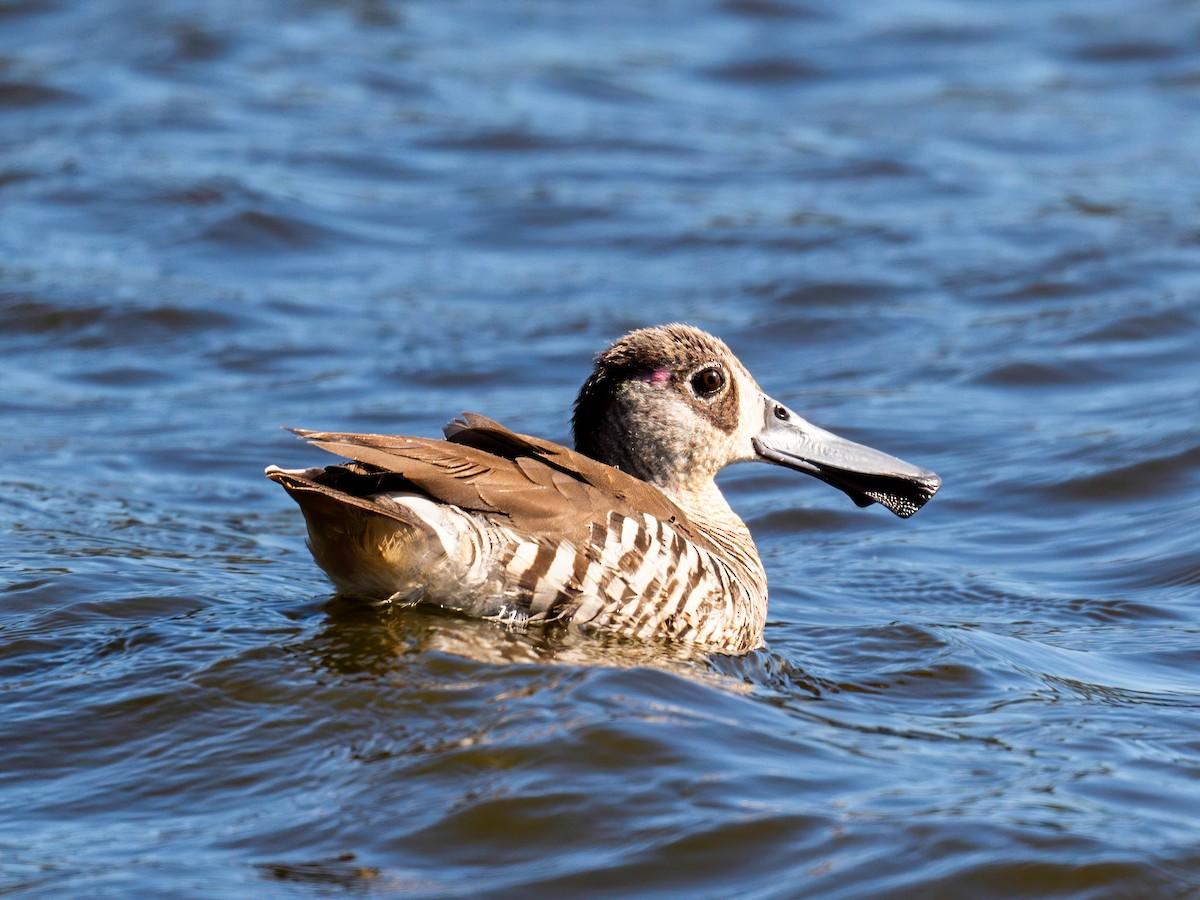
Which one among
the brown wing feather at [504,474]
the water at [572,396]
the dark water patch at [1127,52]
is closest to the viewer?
the water at [572,396]

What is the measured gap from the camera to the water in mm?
4988

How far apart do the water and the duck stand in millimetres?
185

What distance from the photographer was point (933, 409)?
1078 centimetres

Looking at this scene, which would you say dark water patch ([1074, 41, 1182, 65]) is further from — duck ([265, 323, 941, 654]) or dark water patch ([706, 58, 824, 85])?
duck ([265, 323, 941, 654])

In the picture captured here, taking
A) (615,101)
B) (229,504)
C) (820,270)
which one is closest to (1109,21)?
(615,101)

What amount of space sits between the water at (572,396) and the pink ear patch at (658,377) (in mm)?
1118

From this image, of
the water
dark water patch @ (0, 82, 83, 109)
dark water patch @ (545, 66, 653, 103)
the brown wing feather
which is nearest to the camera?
the water

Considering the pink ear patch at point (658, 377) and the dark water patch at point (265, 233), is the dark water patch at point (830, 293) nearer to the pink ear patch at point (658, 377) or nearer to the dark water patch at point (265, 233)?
the dark water patch at point (265, 233)

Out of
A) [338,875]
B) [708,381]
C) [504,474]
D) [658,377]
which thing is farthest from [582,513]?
[338,875]

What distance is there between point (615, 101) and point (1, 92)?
580 centimetres

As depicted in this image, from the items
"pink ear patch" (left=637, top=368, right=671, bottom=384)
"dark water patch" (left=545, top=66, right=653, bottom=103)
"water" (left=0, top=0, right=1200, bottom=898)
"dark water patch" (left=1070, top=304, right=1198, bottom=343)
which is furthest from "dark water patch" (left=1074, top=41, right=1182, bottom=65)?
"pink ear patch" (left=637, top=368, right=671, bottom=384)

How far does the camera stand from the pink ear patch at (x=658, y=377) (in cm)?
714

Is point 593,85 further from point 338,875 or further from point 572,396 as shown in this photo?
point 338,875

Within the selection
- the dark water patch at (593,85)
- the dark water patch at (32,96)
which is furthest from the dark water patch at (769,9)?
the dark water patch at (32,96)
